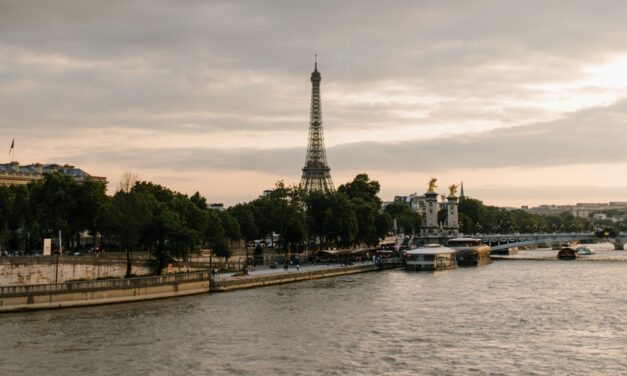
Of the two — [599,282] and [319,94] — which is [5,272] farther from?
[319,94]

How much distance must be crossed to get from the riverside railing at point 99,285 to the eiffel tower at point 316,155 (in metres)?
78.9

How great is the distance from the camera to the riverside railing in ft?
152

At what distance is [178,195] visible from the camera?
291 ft

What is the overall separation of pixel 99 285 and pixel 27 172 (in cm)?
5615

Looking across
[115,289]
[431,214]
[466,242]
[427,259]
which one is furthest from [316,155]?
[115,289]

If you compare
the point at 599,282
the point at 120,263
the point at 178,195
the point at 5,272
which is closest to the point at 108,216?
the point at 120,263

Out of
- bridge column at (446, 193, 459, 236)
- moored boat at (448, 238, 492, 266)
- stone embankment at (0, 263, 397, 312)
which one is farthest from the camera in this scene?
bridge column at (446, 193, 459, 236)

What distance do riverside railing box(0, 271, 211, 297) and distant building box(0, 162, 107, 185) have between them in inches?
1582

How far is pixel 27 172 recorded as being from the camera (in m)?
101

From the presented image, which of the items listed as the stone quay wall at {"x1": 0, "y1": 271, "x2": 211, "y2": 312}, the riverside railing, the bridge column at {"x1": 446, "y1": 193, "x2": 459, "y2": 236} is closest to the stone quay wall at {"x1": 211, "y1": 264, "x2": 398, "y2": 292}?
the riverside railing

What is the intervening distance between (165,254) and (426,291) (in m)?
21.5

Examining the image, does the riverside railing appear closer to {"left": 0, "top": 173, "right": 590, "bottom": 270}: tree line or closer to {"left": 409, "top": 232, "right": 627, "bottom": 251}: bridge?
{"left": 0, "top": 173, "right": 590, "bottom": 270}: tree line

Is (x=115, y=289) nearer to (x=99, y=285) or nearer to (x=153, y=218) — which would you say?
(x=99, y=285)

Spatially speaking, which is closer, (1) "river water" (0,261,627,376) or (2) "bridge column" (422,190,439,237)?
(1) "river water" (0,261,627,376)
